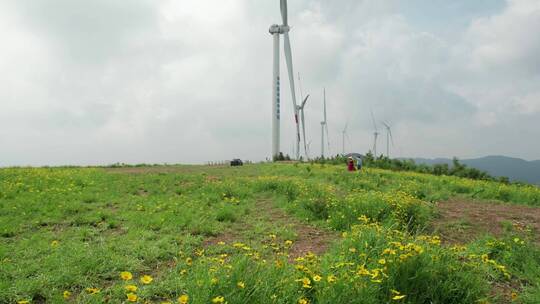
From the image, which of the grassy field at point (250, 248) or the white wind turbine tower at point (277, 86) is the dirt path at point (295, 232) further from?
the white wind turbine tower at point (277, 86)

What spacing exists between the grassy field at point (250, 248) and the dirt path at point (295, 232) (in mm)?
33

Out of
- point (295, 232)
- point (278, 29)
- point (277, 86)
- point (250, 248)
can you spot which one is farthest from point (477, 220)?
point (278, 29)

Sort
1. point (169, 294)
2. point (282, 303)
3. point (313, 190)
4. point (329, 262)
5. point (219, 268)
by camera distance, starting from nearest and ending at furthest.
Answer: point (282, 303) → point (219, 268) → point (169, 294) → point (329, 262) → point (313, 190)

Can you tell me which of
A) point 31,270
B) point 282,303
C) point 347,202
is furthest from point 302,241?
point 31,270

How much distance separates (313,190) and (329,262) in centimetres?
684

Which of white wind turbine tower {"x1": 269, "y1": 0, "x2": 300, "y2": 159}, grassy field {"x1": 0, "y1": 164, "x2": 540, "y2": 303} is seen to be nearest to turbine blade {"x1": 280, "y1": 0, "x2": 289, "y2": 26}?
white wind turbine tower {"x1": 269, "y1": 0, "x2": 300, "y2": 159}

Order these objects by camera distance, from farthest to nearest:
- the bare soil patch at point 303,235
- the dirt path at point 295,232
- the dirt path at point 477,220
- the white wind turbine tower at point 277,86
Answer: the white wind turbine tower at point 277,86
the dirt path at point 477,220
the dirt path at point 295,232
the bare soil patch at point 303,235

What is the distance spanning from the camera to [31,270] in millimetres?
6109

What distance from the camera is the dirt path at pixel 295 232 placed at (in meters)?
7.53

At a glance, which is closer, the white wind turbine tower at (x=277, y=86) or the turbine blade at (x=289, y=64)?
the turbine blade at (x=289, y=64)

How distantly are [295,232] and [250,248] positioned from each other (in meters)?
2.44

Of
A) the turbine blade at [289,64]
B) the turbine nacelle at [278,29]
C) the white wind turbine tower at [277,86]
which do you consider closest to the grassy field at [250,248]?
the turbine blade at [289,64]

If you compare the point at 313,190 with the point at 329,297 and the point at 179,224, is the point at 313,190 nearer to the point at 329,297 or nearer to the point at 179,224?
the point at 179,224

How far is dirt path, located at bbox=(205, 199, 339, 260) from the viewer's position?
7529mm
